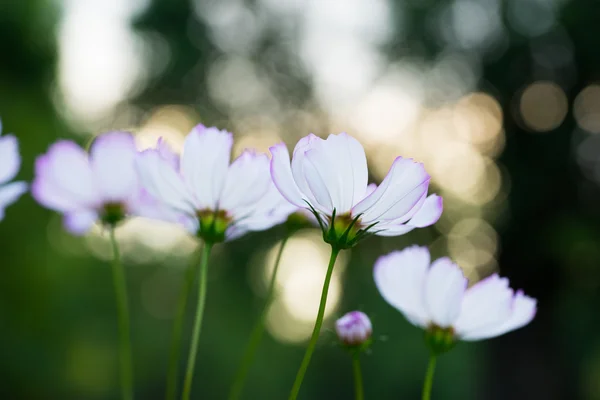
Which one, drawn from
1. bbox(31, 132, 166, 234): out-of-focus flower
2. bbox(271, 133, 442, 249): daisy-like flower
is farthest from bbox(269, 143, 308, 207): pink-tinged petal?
bbox(31, 132, 166, 234): out-of-focus flower

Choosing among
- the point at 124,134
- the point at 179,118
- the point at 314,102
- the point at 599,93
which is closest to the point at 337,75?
the point at 314,102

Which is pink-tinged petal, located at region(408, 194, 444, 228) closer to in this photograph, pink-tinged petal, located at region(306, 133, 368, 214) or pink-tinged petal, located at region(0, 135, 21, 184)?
pink-tinged petal, located at region(306, 133, 368, 214)

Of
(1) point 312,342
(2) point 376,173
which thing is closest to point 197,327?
(1) point 312,342

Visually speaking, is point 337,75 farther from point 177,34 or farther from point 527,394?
point 527,394

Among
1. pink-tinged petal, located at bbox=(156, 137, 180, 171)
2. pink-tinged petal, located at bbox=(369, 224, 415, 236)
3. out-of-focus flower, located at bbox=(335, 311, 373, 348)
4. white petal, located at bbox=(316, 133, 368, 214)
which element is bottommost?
out-of-focus flower, located at bbox=(335, 311, 373, 348)

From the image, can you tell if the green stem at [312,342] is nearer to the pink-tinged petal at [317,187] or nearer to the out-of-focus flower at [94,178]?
the pink-tinged petal at [317,187]

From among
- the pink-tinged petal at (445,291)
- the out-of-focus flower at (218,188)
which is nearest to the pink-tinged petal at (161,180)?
the out-of-focus flower at (218,188)
